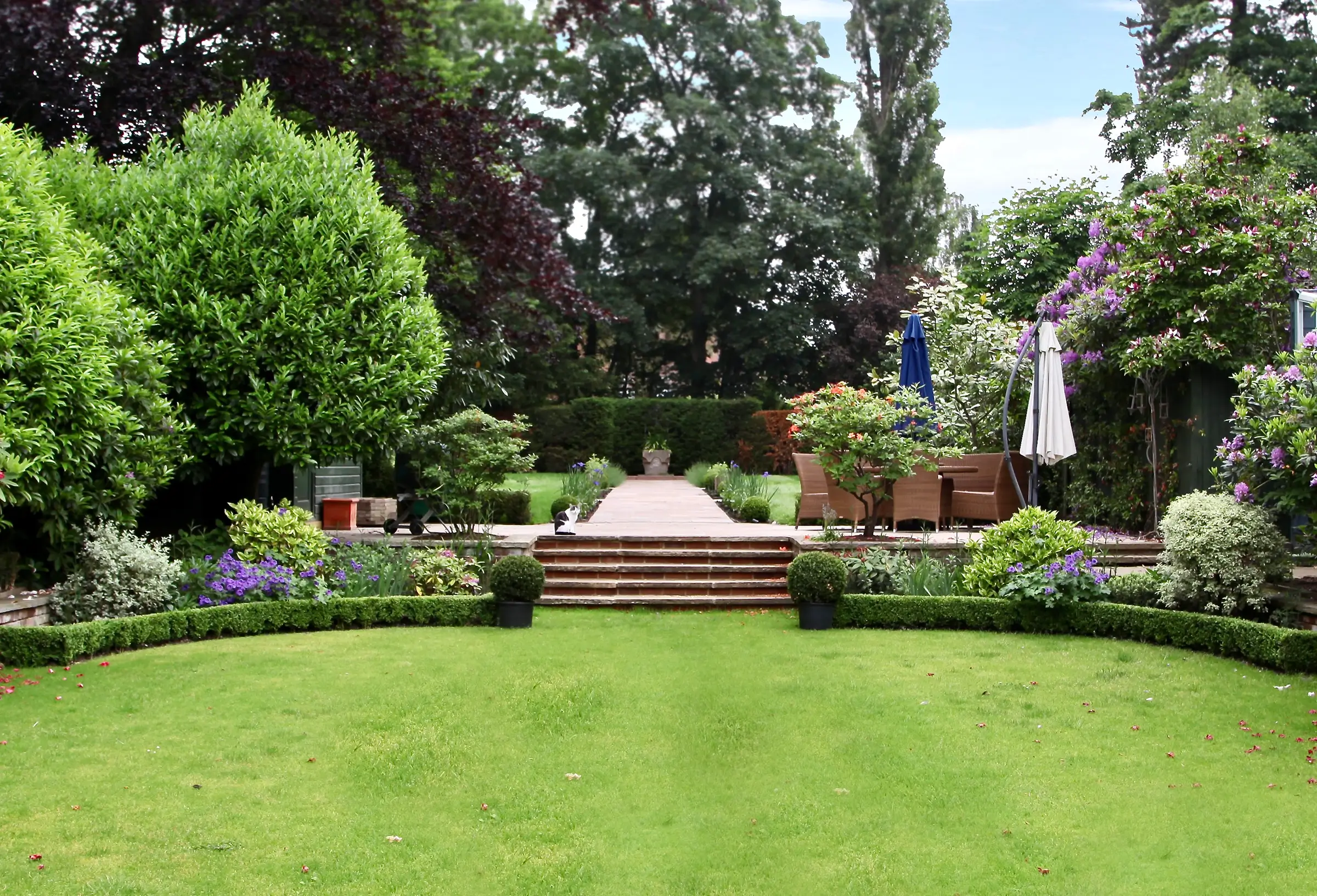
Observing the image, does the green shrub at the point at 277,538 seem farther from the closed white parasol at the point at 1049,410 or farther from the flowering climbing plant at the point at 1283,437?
the flowering climbing plant at the point at 1283,437

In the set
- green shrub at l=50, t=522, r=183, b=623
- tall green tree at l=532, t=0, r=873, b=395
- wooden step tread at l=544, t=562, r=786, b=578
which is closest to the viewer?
green shrub at l=50, t=522, r=183, b=623

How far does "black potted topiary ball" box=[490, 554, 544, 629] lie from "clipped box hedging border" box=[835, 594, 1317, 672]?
2691mm

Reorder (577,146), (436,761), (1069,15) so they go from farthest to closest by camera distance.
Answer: (577,146) → (1069,15) → (436,761)

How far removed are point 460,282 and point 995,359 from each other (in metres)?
7.50

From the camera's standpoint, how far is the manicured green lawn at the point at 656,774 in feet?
14.3

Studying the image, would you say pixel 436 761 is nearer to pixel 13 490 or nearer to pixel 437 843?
pixel 437 843

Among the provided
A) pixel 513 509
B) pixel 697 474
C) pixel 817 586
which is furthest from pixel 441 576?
pixel 697 474

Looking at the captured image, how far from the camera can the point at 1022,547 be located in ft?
34.0

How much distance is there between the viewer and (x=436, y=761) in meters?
5.79

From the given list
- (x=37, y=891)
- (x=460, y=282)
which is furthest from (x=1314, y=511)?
(x=460, y=282)

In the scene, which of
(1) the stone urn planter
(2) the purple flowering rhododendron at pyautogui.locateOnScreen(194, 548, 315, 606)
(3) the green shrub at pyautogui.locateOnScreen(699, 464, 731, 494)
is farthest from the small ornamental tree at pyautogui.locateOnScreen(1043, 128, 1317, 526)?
(1) the stone urn planter

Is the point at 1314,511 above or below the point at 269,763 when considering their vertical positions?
above

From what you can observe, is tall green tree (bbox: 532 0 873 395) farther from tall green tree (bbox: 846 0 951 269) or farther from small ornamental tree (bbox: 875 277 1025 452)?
small ornamental tree (bbox: 875 277 1025 452)

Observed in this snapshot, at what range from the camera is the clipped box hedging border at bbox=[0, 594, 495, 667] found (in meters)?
8.24
